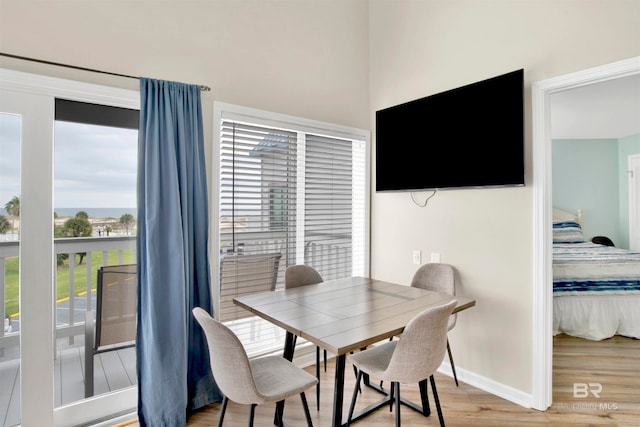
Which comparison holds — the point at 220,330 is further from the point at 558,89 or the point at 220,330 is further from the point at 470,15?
the point at 470,15

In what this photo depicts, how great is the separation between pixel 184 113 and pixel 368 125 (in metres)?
1.89

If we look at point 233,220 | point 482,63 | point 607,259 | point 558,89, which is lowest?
point 607,259

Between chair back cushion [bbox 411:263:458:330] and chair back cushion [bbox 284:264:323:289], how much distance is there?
85 centimetres

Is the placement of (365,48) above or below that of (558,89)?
above

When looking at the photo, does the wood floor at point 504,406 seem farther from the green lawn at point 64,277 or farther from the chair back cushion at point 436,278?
the green lawn at point 64,277

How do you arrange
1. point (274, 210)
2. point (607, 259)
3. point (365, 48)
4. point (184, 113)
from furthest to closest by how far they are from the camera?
point (607, 259), point (365, 48), point (274, 210), point (184, 113)

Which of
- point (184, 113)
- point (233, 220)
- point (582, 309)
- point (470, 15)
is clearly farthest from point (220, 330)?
point (582, 309)

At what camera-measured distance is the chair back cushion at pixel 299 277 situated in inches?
105

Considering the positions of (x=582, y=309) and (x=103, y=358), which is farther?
(x=582, y=309)

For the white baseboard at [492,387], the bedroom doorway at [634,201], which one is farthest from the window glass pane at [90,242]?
the bedroom doorway at [634,201]

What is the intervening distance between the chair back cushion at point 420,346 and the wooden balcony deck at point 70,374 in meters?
1.79

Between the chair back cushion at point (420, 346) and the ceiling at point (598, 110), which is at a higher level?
the ceiling at point (598, 110)

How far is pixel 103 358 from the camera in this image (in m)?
2.29

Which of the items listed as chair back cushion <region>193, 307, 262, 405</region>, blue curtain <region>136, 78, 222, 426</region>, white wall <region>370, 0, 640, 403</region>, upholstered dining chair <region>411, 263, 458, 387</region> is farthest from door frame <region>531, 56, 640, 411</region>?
blue curtain <region>136, 78, 222, 426</region>
